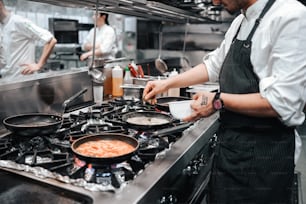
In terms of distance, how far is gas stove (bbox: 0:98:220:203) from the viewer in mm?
908

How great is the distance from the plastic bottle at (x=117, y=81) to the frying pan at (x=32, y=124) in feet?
2.74

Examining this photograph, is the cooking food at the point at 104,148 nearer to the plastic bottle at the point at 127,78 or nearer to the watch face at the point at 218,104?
the watch face at the point at 218,104

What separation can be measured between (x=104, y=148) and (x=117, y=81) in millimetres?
A: 1138

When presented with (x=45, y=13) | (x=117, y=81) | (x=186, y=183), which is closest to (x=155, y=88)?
(x=186, y=183)

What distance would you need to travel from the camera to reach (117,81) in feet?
7.43

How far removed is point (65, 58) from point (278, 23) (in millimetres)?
4493

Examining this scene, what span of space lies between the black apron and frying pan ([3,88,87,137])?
2.44 feet

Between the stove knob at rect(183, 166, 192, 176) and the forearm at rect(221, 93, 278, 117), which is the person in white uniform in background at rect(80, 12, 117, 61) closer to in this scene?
the stove knob at rect(183, 166, 192, 176)

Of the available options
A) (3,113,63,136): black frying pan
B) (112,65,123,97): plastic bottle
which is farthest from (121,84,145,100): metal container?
(3,113,63,136): black frying pan

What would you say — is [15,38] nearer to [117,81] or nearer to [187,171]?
[117,81]

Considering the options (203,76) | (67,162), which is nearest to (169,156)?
(67,162)

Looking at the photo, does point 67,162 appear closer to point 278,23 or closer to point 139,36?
point 278,23

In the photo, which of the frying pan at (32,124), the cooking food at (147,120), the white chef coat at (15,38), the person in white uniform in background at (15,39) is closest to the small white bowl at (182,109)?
the cooking food at (147,120)

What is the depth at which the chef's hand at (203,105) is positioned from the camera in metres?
1.11
